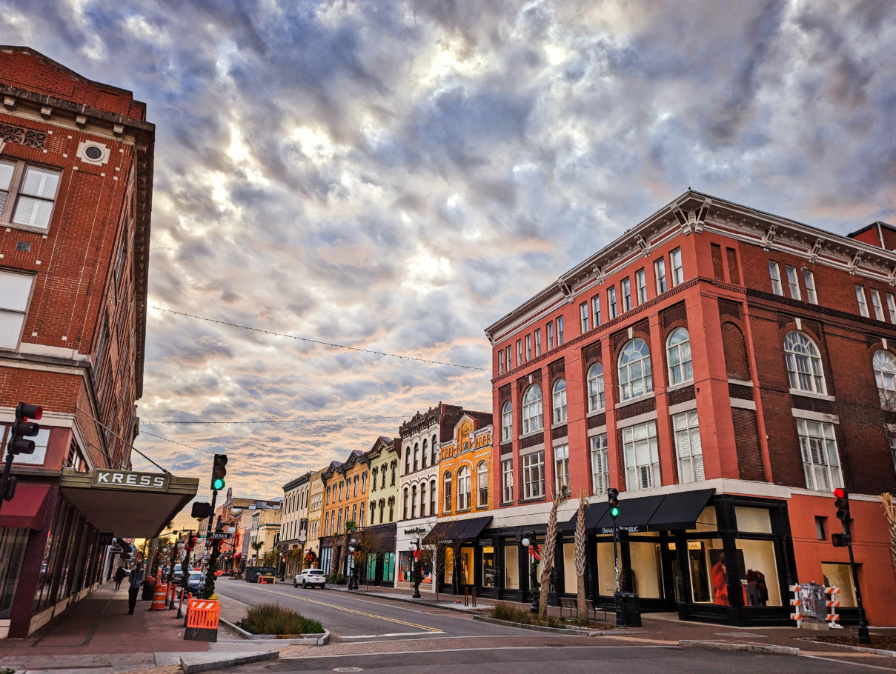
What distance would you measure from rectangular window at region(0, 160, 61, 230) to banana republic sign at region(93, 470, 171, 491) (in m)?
7.60

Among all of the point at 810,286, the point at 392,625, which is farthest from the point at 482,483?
the point at 810,286

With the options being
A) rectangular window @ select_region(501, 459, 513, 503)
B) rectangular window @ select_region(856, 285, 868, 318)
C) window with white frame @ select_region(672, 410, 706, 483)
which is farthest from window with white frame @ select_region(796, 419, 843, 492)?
rectangular window @ select_region(501, 459, 513, 503)

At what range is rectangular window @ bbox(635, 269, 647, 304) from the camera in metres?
31.0

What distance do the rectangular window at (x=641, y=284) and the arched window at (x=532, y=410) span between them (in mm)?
10191

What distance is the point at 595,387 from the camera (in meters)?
33.6

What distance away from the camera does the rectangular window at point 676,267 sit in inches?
1133

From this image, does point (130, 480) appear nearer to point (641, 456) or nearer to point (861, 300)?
point (641, 456)

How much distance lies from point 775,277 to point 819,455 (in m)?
8.60

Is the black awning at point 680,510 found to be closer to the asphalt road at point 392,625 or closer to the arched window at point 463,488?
the asphalt road at point 392,625

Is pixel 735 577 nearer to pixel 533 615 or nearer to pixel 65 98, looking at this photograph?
pixel 533 615

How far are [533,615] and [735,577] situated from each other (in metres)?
7.85

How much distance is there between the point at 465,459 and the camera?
151 ft

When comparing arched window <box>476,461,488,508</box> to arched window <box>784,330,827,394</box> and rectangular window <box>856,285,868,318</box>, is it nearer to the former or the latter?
arched window <box>784,330,827,394</box>

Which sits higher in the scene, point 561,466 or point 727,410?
point 727,410
